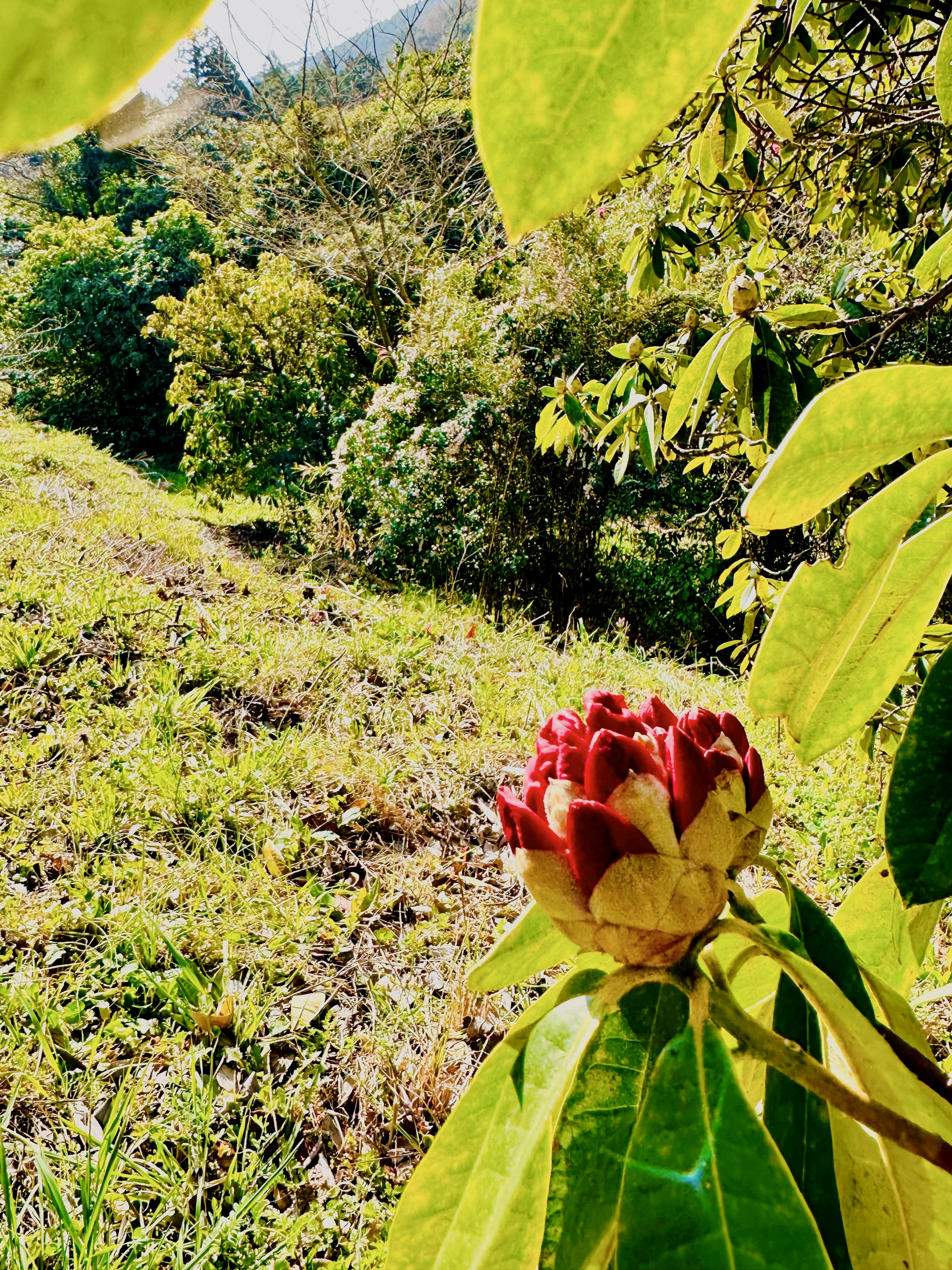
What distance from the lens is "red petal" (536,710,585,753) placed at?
457mm

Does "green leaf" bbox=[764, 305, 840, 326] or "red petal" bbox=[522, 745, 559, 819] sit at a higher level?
"green leaf" bbox=[764, 305, 840, 326]

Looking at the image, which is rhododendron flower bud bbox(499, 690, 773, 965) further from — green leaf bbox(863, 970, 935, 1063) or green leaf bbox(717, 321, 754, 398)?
green leaf bbox(717, 321, 754, 398)

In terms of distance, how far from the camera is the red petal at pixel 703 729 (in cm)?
44

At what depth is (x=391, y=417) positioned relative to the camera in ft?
18.3

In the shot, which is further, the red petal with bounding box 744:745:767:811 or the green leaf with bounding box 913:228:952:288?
the green leaf with bounding box 913:228:952:288

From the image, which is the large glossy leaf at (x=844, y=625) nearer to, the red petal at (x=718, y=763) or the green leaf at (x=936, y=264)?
the red petal at (x=718, y=763)

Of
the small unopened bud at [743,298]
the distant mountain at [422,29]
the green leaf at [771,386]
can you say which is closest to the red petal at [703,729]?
the green leaf at [771,386]

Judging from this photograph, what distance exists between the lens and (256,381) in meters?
6.68

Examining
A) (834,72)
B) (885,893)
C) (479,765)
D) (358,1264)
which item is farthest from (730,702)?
(885,893)

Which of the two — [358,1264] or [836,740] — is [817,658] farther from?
[358,1264]

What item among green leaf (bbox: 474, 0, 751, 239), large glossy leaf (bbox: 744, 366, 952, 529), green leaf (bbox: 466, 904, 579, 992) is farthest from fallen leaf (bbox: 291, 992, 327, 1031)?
green leaf (bbox: 474, 0, 751, 239)

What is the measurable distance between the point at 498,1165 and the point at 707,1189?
0.10 metres

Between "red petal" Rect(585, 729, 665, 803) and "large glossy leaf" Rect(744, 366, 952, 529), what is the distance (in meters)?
0.15

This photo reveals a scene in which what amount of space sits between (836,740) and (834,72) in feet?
7.10
